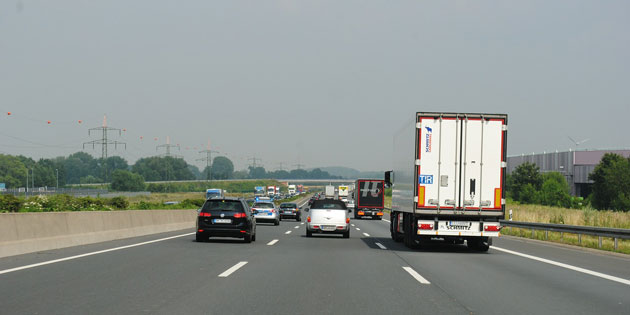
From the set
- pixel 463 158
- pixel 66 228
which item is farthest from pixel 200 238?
pixel 463 158

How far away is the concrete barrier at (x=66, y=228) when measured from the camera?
45.2ft

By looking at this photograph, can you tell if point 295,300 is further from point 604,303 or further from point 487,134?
point 487,134

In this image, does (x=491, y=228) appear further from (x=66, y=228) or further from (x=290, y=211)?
(x=290, y=211)

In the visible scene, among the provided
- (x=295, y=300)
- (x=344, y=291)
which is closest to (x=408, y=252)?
(x=344, y=291)

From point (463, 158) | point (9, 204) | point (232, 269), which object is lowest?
point (232, 269)

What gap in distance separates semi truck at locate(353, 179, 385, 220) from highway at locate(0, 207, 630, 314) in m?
30.1

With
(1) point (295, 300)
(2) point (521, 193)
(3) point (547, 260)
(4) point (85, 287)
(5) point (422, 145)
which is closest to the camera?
(1) point (295, 300)

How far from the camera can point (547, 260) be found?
1527cm

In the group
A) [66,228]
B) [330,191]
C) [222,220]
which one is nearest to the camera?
[66,228]

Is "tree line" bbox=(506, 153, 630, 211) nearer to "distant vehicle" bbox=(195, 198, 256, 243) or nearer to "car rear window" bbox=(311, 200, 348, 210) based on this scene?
"car rear window" bbox=(311, 200, 348, 210)

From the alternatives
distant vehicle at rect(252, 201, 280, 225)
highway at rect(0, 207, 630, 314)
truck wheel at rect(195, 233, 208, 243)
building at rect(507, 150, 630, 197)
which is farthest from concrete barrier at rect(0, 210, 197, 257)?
building at rect(507, 150, 630, 197)

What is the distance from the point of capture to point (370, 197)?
Result: 47469mm

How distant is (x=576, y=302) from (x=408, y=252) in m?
8.83

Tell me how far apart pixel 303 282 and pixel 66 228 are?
28.7 ft
